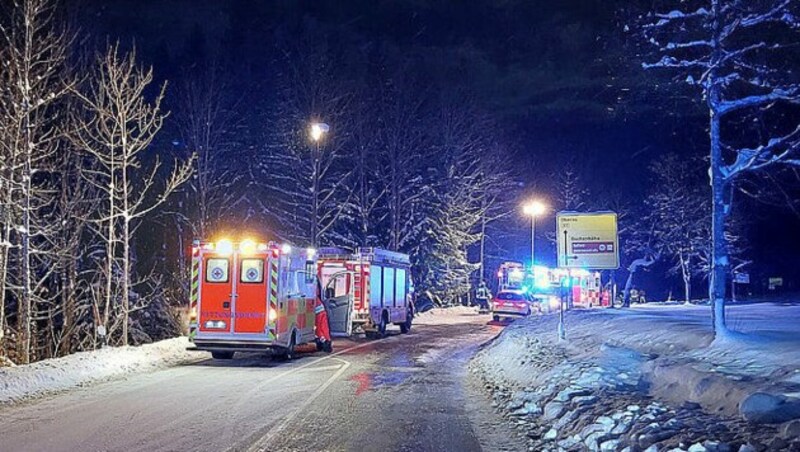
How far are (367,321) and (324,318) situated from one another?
20.3 feet

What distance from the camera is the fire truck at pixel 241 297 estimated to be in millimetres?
18547

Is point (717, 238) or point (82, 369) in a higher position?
point (717, 238)

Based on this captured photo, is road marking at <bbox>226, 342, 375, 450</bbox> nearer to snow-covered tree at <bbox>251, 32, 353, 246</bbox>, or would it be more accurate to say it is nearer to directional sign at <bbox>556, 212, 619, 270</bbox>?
directional sign at <bbox>556, 212, 619, 270</bbox>

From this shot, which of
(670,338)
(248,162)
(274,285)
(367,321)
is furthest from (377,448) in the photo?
(248,162)

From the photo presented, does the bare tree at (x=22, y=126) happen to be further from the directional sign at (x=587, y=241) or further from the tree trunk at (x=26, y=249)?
the directional sign at (x=587, y=241)

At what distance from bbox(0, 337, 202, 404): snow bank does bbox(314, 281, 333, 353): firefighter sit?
3.79 metres

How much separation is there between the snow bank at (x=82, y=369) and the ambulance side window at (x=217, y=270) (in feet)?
7.32

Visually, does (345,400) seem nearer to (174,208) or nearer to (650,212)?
(174,208)

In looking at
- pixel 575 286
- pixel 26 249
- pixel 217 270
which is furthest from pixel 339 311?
pixel 575 286

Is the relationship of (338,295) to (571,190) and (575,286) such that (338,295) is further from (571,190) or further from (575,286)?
(571,190)

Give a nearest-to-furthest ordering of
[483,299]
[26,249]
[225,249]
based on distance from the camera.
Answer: [26,249] → [225,249] → [483,299]

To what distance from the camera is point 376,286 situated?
29609 mm

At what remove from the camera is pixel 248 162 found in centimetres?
4381

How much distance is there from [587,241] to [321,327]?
8359 mm
